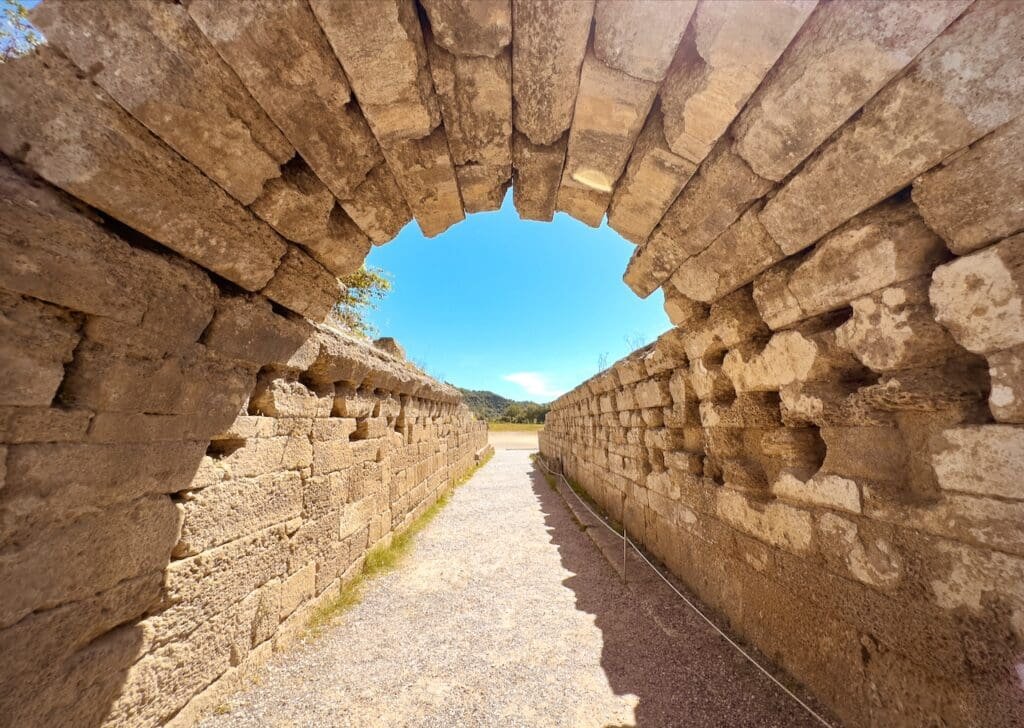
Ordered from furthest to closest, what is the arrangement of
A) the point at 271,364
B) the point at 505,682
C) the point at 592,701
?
the point at 271,364, the point at 505,682, the point at 592,701

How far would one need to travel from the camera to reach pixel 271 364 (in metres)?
2.56

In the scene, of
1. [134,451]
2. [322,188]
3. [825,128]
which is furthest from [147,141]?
[825,128]

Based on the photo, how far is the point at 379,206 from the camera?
215 centimetres

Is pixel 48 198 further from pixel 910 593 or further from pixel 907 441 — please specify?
pixel 910 593

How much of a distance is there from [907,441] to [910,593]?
0.62 meters

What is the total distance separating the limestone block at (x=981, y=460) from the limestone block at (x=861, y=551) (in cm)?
42

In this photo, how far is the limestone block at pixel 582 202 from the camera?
7.33ft

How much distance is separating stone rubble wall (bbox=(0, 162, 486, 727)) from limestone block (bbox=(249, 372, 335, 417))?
0.02 meters

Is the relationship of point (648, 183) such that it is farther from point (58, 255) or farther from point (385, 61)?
point (58, 255)

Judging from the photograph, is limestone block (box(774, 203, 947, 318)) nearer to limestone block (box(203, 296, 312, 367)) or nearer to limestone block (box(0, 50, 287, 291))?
limestone block (box(0, 50, 287, 291))

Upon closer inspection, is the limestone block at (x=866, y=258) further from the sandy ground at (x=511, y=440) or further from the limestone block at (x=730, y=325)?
the sandy ground at (x=511, y=440)

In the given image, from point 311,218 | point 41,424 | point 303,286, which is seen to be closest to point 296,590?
point 41,424

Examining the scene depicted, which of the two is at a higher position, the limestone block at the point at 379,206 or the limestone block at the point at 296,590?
the limestone block at the point at 379,206

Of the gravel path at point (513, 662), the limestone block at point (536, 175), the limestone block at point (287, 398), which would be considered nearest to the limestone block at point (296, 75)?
the limestone block at point (536, 175)
